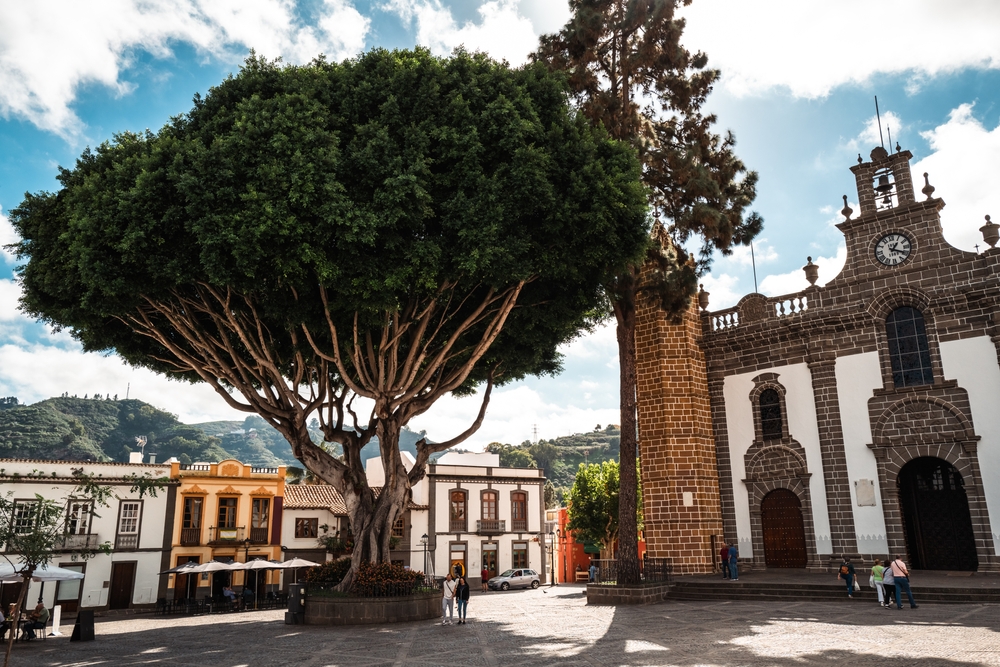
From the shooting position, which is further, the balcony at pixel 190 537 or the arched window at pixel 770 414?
the balcony at pixel 190 537

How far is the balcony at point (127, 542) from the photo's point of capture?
31109mm

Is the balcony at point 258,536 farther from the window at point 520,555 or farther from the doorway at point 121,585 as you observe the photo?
the window at point 520,555

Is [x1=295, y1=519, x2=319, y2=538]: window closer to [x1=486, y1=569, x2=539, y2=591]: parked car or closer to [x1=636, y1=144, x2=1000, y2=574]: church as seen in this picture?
[x1=486, y1=569, x2=539, y2=591]: parked car

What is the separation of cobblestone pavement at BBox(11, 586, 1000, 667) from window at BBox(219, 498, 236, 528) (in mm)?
14779

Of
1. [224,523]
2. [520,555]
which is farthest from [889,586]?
[224,523]

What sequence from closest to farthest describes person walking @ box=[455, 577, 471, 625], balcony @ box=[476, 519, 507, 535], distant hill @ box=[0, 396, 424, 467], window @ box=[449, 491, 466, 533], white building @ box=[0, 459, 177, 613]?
person walking @ box=[455, 577, 471, 625], white building @ box=[0, 459, 177, 613], window @ box=[449, 491, 466, 533], balcony @ box=[476, 519, 507, 535], distant hill @ box=[0, 396, 424, 467]

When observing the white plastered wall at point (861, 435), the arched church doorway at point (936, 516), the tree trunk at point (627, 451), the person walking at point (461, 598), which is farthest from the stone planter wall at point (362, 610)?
the arched church doorway at point (936, 516)

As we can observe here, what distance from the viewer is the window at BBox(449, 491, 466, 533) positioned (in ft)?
130

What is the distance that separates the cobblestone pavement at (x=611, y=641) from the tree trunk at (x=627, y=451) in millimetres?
1692

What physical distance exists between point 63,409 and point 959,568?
140 m

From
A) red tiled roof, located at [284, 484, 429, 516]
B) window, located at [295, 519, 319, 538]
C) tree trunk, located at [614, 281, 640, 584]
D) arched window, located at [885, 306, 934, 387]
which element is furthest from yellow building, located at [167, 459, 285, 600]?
arched window, located at [885, 306, 934, 387]

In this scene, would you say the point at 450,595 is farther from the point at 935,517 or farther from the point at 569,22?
the point at 569,22

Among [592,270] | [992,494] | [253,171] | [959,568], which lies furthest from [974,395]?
[253,171]

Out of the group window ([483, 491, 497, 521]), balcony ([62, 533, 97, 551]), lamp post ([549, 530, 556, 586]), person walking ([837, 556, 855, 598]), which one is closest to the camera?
person walking ([837, 556, 855, 598])
